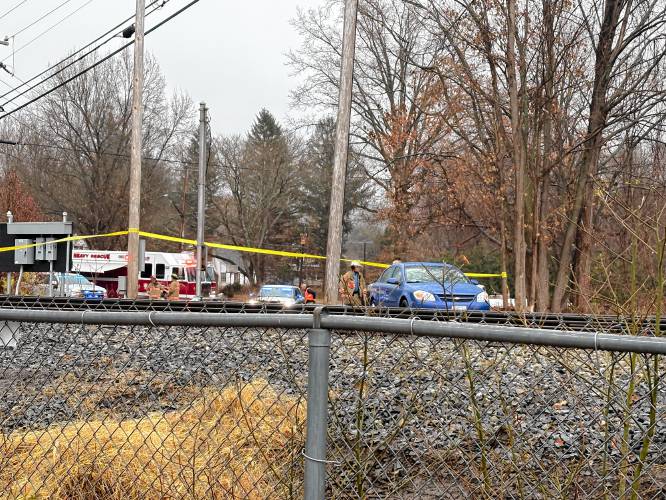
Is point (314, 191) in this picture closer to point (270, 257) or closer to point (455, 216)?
point (270, 257)

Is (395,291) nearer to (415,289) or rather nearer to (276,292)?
(415,289)

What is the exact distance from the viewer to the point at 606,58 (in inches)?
687

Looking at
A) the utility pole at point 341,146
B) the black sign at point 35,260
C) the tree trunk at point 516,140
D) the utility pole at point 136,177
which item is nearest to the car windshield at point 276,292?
the utility pole at point 136,177

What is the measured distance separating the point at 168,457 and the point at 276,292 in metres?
25.1

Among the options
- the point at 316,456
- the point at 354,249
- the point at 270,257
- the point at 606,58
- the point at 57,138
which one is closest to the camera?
the point at 316,456

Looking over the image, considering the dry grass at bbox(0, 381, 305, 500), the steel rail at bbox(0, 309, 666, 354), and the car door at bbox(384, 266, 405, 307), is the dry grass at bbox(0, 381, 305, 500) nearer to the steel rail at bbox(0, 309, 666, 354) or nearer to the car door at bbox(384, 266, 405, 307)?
the steel rail at bbox(0, 309, 666, 354)

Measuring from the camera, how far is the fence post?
253 cm

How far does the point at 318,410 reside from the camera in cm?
254

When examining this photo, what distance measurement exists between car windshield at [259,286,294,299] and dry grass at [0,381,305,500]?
938 inches

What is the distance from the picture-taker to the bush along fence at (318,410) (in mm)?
2572

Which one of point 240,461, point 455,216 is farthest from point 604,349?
point 455,216

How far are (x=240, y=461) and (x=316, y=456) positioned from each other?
0.90 m

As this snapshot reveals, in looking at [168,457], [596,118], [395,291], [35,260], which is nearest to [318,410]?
[168,457]

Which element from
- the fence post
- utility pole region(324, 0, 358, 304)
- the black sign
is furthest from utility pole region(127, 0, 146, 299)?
the fence post
